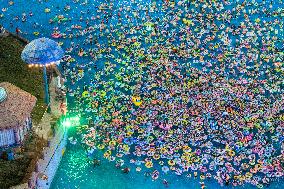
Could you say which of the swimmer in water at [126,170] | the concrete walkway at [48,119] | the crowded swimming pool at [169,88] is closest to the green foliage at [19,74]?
the concrete walkway at [48,119]

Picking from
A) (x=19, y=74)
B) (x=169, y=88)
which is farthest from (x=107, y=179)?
Answer: (x=19, y=74)

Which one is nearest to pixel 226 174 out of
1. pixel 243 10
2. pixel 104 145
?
pixel 104 145

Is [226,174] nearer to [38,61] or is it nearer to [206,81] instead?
[206,81]

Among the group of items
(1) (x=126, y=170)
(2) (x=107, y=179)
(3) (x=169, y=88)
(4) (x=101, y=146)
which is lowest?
(2) (x=107, y=179)

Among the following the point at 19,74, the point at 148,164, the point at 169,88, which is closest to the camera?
the point at 148,164

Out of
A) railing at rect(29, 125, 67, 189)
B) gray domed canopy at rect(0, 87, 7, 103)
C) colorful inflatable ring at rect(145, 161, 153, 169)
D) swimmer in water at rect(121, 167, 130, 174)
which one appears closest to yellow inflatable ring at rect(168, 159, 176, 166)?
colorful inflatable ring at rect(145, 161, 153, 169)

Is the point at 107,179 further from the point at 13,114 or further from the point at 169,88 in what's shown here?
the point at 169,88
